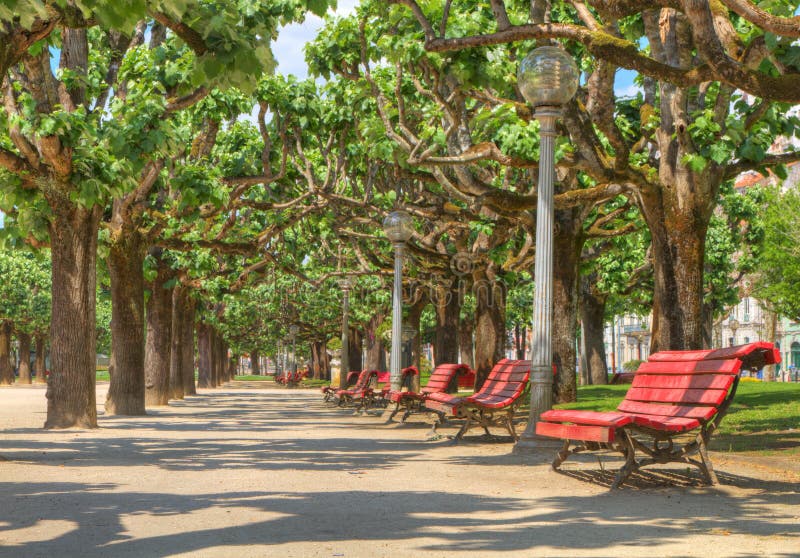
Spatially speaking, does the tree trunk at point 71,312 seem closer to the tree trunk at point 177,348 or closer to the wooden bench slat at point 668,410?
the wooden bench slat at point 668,410

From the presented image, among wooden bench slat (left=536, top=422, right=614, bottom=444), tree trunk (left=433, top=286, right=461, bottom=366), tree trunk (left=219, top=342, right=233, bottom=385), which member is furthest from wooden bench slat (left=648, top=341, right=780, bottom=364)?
tree trunk (left=219, top=342, right=233, bottom=385)

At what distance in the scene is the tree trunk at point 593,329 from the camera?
3419 cm

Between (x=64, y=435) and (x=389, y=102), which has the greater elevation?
(x=389, y=102)

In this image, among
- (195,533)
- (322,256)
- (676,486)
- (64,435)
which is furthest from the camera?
(322,256)

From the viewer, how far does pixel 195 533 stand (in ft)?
19.1

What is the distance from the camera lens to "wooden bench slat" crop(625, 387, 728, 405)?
767cm

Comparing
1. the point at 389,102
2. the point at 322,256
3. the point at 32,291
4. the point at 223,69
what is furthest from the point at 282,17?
the point at 32,291

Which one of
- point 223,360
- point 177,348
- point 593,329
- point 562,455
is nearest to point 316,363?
point 223,360

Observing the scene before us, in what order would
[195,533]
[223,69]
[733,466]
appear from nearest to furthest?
1. [195,533]
2. [223,69]
3. [733,466]

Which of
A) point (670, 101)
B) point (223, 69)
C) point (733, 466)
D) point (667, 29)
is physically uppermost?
point (667, 29)

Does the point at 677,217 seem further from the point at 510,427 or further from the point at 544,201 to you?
the point at 510,427

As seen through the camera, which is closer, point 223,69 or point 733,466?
point 223,69

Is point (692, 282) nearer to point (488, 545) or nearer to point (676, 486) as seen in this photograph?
point (676, 486)

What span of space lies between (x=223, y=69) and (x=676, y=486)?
4.90m
